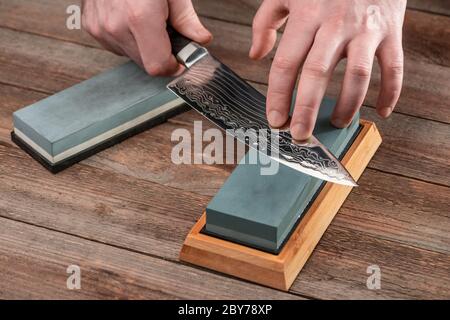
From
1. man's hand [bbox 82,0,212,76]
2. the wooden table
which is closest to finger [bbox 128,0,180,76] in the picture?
man's hand [bbox 82,0,212,76]

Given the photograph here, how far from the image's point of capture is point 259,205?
90 centimetres

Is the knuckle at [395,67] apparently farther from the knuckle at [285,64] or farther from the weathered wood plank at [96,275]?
the weathered wood plank at [96,275]

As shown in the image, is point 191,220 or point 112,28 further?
point 112,28

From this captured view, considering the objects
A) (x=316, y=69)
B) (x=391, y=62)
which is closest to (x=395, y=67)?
(x=391, y=62)

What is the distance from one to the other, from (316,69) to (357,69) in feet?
0.15

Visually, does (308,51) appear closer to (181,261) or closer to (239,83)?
(239,83)

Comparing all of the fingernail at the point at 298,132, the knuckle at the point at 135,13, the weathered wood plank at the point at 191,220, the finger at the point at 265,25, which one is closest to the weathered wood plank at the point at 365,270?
the weathered wood plank at the point at 191,220

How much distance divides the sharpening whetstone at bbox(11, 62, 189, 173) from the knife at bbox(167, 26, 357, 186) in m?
0.08

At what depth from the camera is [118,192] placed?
1.00 m

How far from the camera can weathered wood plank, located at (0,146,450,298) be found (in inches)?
35.2

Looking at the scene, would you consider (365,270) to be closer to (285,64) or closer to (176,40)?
(285,64)

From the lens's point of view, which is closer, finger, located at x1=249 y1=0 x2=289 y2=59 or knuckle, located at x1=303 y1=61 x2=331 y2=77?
knuckle, located at x1=303 y1=61 x2=331 y2=77

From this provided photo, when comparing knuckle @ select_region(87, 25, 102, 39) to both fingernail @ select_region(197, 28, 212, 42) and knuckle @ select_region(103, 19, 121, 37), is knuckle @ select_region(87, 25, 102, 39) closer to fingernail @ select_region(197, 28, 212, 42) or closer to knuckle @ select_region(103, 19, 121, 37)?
knuckle @ select_region(103, 19, 121, 37)

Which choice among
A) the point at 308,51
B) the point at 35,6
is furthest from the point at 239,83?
the point at 35,6
